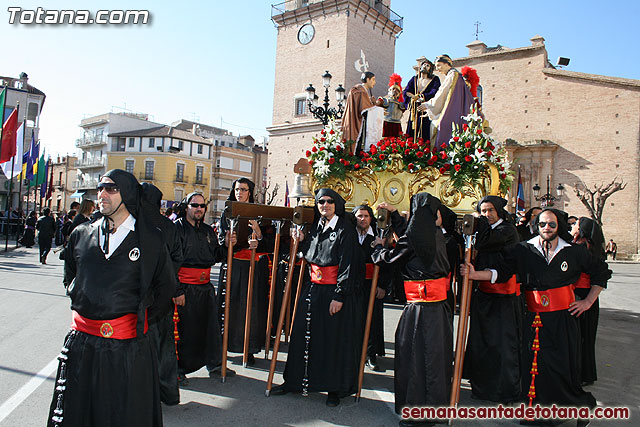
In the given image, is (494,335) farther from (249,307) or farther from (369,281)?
(249,307)

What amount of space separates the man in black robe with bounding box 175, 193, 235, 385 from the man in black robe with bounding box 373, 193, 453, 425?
218 cm

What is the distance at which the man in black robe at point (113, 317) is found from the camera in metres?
2.89

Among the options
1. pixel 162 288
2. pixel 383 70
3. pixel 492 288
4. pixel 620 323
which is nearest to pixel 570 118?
pixel 383 70

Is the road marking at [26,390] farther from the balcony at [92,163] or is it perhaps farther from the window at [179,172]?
the balcony at [92,163]

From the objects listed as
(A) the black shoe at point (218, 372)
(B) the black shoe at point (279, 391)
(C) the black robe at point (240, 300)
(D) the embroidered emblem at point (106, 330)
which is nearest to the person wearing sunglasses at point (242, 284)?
(C) the black robe at point (240, 300)

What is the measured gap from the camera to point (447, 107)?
25.7 feet

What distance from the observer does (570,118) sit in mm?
30188

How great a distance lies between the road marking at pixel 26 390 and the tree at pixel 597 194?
26.7m

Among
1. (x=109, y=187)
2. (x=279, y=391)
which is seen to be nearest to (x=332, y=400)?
(x=279, y=391)

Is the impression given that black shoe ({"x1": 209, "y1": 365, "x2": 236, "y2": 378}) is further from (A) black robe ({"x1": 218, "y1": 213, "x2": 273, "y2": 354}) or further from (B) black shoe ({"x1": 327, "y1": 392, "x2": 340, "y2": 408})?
(B) black shoe ({"x1": 327, "y1": 392, "x2": 340, "y2": 408})

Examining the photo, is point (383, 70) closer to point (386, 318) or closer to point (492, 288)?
point (386, 318)

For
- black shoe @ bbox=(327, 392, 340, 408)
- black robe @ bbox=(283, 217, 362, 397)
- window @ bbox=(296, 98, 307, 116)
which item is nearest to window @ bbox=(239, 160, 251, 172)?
window @ bbox=(296, 98, 307, 116)

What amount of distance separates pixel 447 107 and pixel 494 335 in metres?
4.16

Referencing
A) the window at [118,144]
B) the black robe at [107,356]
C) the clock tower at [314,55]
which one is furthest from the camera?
the window at [118,144]
